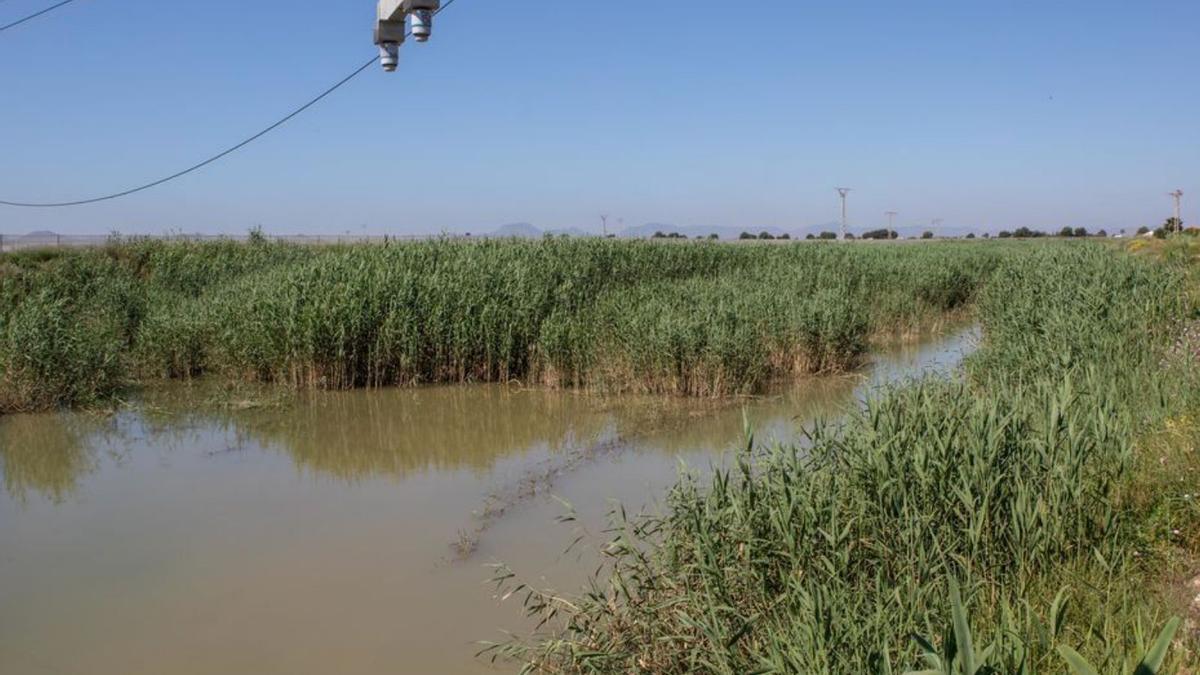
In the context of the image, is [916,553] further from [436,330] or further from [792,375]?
[436,330]

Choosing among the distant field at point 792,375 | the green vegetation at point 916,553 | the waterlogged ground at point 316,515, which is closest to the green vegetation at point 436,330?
the distant field at point 792,375

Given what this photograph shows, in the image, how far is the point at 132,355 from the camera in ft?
48.5

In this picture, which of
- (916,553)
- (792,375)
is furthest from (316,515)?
(792,375)

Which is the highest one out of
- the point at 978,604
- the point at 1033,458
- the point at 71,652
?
the point at 1033,458

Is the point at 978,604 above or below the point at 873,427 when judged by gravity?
below

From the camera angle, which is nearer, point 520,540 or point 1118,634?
point 1118,634

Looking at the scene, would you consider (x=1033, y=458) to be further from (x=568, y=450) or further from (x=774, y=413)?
(x=774, y=413)

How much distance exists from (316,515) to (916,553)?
528 centimetres

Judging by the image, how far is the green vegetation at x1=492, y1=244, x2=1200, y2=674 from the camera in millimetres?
3385

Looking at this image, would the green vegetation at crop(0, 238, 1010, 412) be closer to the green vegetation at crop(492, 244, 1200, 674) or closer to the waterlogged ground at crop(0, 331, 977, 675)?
the waterlogged ground at crop(0, 331, 977, 675)

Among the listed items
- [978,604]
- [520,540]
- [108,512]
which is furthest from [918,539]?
[108,512]

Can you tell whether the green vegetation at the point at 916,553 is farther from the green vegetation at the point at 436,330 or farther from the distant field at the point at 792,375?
the green vegetation at the point at 436,330

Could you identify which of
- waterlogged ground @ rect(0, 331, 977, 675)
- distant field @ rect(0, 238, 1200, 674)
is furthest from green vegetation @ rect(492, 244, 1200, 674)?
waterlogged ground @ rect(0, 331, 977, 675)

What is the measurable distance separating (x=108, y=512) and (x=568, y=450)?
4.30 metres
